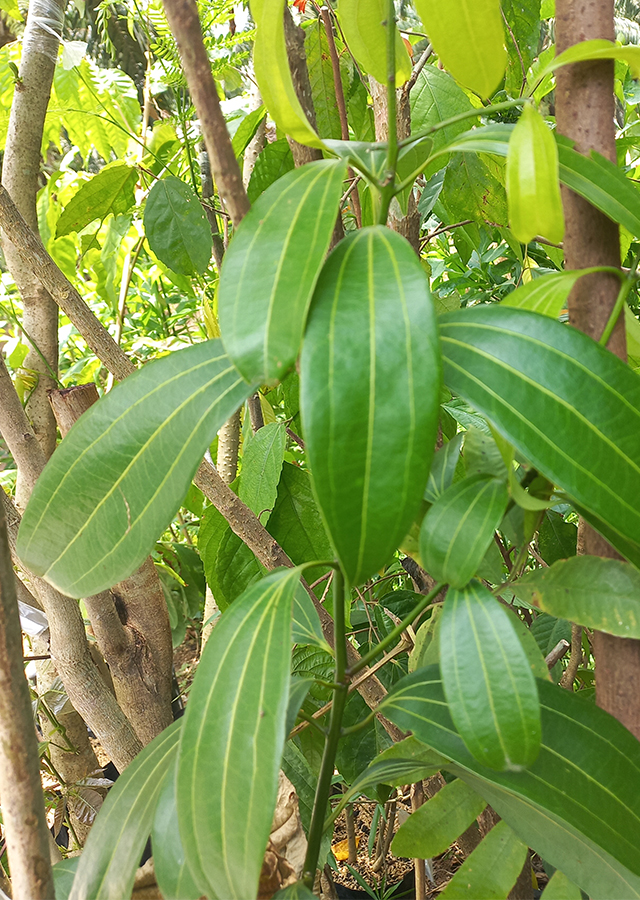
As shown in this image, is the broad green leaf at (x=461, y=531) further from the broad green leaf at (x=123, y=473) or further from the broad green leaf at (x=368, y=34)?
the broad green leaf at (x=368, y=34)

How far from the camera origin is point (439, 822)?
0.53 metres

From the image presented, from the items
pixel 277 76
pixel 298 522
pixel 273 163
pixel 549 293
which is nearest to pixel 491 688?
pixel 549 293

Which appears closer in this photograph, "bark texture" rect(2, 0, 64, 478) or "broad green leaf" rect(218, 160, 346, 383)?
"broad green leaf" rect(218, 160, 346, 383)

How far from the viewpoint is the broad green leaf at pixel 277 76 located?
1.20ft

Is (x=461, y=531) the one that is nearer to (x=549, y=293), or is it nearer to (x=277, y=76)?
(x=549, y=293)

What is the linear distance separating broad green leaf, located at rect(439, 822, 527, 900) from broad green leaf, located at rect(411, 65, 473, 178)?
0.64 metres

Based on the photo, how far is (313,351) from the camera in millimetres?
302

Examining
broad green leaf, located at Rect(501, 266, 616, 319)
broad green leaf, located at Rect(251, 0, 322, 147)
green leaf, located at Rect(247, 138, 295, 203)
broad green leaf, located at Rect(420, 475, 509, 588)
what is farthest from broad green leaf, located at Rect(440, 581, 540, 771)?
green leaf, located at Rect(247, 138, 295, 203)

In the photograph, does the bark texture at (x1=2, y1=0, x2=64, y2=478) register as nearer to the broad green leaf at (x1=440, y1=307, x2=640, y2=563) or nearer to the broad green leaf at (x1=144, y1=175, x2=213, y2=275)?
the broad green leaf at (x1=144, y1=175, x2=213, y2=275)

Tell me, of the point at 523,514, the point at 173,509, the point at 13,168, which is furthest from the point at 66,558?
the point at 13,168

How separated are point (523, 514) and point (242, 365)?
0.76ft

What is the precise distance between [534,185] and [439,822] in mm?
455

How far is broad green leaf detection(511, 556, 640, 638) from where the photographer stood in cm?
40

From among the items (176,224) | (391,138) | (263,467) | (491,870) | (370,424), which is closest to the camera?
(370,424)
